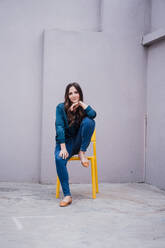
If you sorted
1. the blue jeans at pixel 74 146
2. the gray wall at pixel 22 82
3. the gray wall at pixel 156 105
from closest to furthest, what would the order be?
1. the blue jeans at pixel 74 146
2. the gray wall at pixel 156 105
3. the gray wall at pixel 22 82

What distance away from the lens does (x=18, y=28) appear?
4.66 metres

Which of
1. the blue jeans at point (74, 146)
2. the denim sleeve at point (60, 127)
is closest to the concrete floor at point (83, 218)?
the blue jeans at point (74, 146)

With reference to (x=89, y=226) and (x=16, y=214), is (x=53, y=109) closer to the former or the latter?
(x=16, y=214)

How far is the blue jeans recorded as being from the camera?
3.57m

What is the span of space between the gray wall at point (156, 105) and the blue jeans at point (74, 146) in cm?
112

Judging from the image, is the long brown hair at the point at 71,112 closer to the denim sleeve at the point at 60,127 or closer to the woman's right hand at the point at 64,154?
the denim sleeve at the point at 60,127

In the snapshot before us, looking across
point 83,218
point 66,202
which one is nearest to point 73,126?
point 66,202

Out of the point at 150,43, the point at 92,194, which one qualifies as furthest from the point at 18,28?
the point at 92,194

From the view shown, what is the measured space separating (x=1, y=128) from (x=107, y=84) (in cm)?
138

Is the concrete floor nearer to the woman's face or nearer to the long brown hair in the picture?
the long brown hair

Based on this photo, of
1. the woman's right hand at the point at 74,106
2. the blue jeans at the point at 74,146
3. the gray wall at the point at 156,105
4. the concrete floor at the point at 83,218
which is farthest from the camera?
the gray wall at the point at 156,105

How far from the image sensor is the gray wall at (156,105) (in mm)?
4473

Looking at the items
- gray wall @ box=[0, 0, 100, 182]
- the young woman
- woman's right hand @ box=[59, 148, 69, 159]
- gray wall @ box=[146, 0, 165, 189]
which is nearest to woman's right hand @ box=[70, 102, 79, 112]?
the young woman

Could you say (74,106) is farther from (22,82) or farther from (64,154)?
(22,82)
